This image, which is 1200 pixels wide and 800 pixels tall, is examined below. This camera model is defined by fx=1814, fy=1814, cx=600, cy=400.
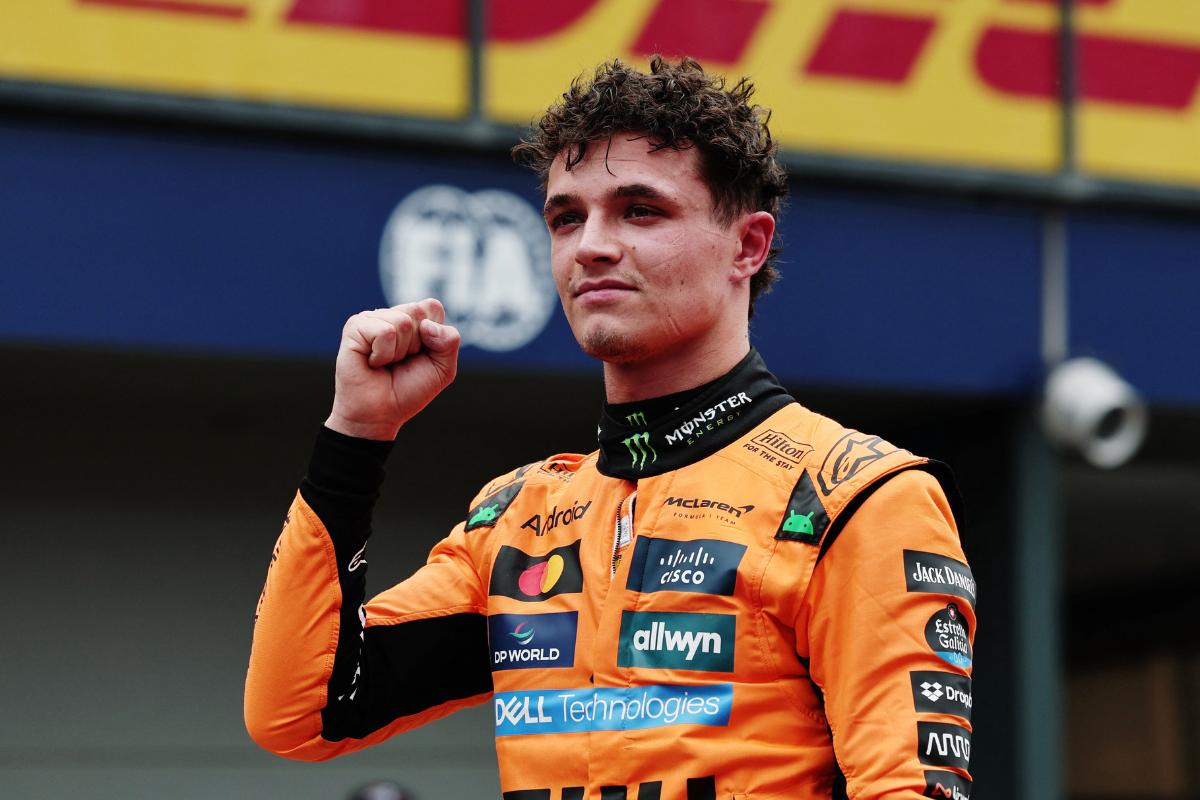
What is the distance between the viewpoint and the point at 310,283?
7305 millimetres

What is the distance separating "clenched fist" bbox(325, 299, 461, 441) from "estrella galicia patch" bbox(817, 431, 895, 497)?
575 mm

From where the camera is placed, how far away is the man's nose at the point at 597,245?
8.89ft

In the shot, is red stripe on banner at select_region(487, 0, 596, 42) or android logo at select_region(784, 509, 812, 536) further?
red stripe on banner at select_region(487, 0, 596, 42)

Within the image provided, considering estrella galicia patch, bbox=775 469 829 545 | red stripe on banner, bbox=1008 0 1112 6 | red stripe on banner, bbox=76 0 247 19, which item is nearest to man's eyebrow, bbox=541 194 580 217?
estrella galicia patch, bbox=775 469 829 545

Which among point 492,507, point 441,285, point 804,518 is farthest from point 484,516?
point 441,285

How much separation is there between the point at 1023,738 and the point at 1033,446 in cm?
133

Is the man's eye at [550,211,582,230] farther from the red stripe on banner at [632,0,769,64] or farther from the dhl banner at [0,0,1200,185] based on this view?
the red stripe on banner at [632,0,769,64]

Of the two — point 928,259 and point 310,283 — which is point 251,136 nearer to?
point 310,283

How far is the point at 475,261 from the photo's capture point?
24.7 ft

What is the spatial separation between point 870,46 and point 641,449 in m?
5.76

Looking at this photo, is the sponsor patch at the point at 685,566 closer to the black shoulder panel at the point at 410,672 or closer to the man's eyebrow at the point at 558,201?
the black shoulder panel at the point at 410,672

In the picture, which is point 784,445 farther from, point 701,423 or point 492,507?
point 492,507

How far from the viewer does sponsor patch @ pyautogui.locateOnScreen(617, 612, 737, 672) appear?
2.53 m

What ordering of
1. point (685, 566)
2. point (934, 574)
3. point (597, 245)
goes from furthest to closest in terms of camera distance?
point (597, 245)
point (685, 566)
point (934, 574)
